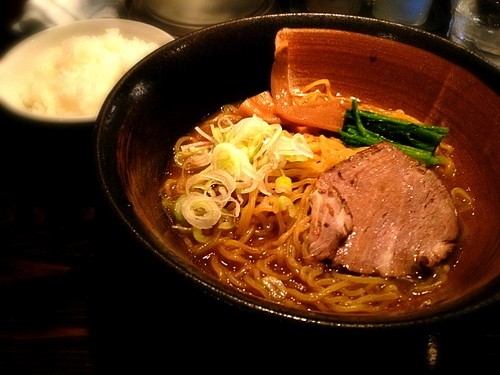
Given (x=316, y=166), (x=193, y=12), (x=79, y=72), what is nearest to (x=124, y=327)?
(x=316, y=166)

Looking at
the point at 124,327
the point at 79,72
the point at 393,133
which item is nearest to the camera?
the point at 124,327

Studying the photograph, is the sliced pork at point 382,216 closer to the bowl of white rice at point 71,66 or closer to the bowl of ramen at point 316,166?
the bowl of ramen at point 316,166

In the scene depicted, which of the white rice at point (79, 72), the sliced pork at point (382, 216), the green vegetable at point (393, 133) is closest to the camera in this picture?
the sliced pork at point (382, 216)

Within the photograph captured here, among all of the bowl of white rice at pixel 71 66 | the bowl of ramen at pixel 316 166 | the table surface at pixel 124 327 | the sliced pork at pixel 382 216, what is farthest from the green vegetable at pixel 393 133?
the bowl of white rice at pixel 71 66

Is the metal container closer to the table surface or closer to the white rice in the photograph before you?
the white rice

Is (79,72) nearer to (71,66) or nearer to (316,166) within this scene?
(71,66)

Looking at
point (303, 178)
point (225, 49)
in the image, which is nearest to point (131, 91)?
point (225, 49)

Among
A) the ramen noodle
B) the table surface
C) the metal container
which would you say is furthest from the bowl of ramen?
the metal container
